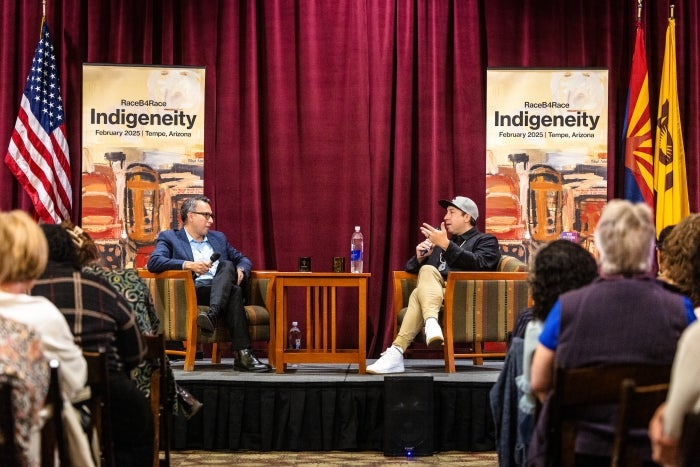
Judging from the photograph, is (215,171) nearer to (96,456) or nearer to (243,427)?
(243,427)

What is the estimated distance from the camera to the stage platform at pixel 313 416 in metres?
5.64

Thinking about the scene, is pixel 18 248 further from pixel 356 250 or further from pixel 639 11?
pixel 639 11

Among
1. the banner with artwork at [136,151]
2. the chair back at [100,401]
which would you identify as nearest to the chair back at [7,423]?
the chair back at [100,401]

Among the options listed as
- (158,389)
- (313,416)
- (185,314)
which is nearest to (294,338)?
(185,314)

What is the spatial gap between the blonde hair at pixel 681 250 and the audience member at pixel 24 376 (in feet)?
6.41

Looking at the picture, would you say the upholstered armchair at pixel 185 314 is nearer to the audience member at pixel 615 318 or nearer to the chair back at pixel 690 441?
the audience member at pixel 615 318

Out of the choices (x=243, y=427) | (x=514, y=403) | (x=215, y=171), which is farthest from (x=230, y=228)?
(x=514, y=403)

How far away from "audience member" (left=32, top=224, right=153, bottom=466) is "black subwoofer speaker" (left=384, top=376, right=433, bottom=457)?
83.6 inches

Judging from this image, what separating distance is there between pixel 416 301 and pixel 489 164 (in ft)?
5.21

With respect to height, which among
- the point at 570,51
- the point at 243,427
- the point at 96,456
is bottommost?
the point at 243,427

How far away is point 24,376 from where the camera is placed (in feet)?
8.29

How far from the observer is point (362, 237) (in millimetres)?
7676

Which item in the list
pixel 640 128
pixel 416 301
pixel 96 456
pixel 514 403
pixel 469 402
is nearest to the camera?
pixel 96 456

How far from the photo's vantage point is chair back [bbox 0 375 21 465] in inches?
97.7
